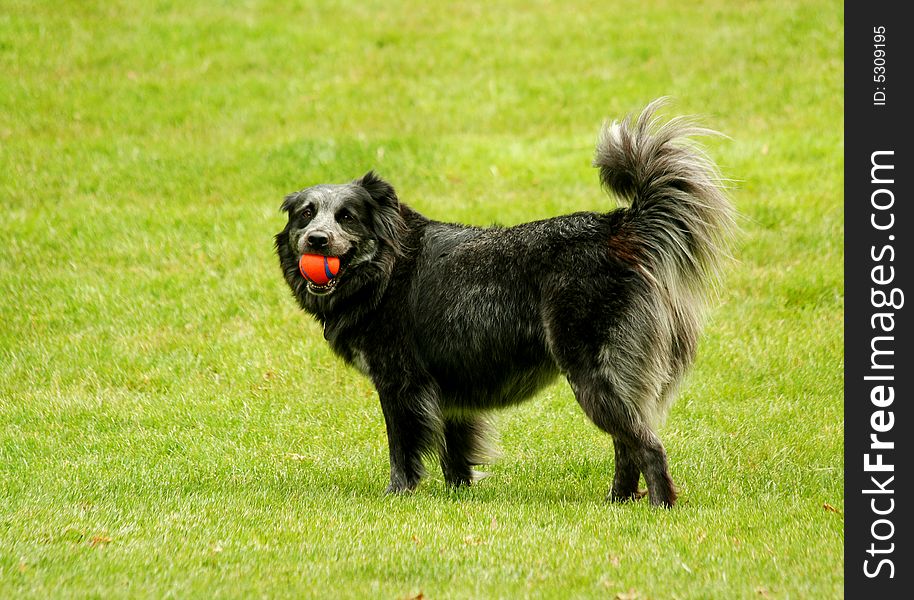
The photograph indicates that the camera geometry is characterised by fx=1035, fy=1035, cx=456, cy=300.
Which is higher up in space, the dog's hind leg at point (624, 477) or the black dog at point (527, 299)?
the black dog at point (527, 299)

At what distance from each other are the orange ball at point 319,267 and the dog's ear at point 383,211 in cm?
41

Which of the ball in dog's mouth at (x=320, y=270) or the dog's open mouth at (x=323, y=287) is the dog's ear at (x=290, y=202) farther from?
the dog's open mouth at (x=323, y=287)

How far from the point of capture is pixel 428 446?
282 inches

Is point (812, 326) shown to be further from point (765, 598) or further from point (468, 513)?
point (765, 598)

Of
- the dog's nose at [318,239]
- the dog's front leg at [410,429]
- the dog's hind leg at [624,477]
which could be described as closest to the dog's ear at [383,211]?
the dog's nose at [318,239]

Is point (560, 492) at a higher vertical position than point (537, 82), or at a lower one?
lower

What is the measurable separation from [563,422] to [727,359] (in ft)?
7.75

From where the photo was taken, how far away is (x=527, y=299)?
21.5ft

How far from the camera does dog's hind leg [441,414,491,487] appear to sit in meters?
7.54

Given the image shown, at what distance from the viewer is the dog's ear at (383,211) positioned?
7289mm

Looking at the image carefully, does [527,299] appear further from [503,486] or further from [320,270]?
[503,486]

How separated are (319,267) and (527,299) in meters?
1.47

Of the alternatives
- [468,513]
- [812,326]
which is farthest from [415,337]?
[812,326]

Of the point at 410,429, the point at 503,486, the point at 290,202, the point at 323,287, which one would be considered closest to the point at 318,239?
the point at 323,287
